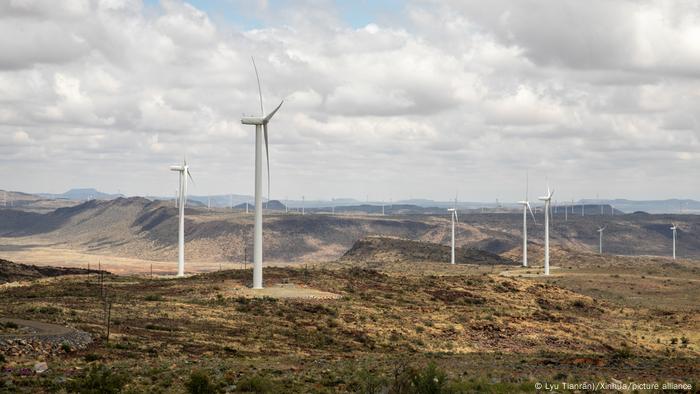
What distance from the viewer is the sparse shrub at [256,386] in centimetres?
3469

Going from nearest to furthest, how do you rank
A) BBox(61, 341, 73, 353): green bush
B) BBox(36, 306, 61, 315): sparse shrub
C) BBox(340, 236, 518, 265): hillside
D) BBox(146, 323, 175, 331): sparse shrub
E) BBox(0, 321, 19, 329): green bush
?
BBox(61, 341, 73, 353): green bush → BBox(0, 321, 19, 329): green bush → BBox(146, 323, 175, 331): sparse shrub → BBox(36, 306, 61, 315): sparse shrub → BBox(340, 236, 518, 265): hillside

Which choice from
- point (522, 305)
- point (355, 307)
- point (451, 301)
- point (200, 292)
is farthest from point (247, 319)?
point (522, 305)

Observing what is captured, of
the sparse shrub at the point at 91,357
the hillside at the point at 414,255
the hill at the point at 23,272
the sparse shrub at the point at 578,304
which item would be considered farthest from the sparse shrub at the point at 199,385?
the hillside at the point at 414,255

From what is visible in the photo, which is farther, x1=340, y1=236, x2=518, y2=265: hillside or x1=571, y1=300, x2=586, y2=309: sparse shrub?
x1=340, y1=236, x2=518, y2=265: hillside

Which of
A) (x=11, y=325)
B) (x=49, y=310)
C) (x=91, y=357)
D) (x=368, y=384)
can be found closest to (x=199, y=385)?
(x=368, y=384)

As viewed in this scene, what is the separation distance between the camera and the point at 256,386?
34938 millimetres

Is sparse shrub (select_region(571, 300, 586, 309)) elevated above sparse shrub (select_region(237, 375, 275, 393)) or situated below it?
below

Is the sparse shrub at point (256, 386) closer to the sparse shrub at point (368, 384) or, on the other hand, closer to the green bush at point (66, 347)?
the sparse shrub at point (368, 384)

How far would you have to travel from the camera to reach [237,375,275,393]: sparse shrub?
3469 cm

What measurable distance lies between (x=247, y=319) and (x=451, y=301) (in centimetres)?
3147

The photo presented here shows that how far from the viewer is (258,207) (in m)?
78.2

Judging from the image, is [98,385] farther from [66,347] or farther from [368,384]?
[66,347]

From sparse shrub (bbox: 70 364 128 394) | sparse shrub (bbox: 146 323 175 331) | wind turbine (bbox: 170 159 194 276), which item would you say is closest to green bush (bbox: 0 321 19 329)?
sparse shrub (bbox: 146 323 175 331)

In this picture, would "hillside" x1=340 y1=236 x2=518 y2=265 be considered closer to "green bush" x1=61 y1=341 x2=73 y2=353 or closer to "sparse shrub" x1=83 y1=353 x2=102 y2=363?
"green bush" x1=61 y1=341 x2=73 y2=353
